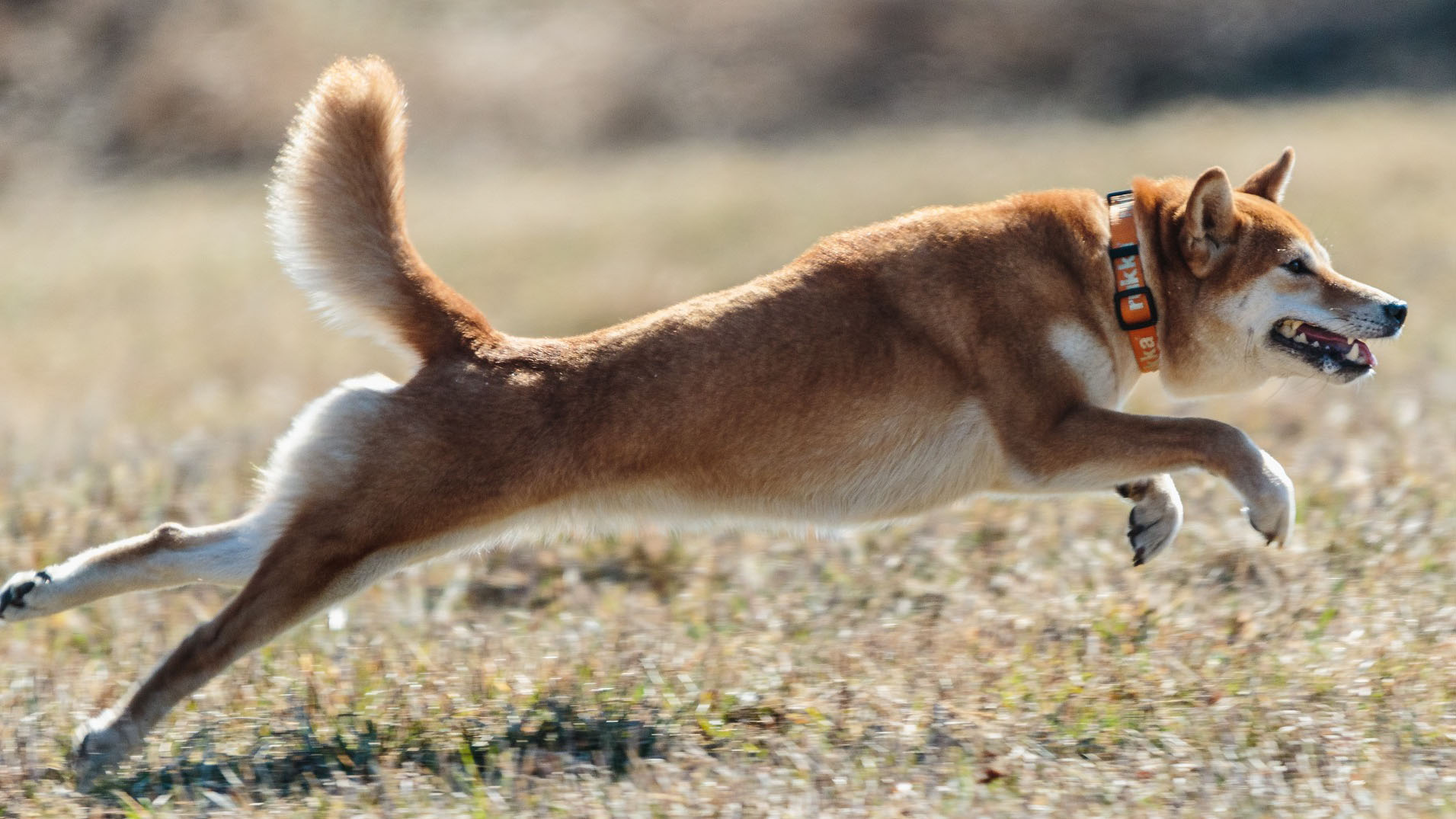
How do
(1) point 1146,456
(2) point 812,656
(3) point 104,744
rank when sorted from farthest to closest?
(2) point 812,656
(1) point 1146,456
(3) point 104,744

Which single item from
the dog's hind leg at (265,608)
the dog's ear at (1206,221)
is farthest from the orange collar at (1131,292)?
the dog's hind leg at (265,608)

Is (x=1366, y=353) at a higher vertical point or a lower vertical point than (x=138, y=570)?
higher

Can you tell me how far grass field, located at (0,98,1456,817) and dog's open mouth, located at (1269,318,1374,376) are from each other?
86 centimetres

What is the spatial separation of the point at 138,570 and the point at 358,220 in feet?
4.23

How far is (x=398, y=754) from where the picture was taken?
429 centimetres

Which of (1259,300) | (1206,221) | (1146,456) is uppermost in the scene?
(1206,221)

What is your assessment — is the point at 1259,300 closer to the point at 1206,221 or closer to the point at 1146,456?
the point at 1206,221

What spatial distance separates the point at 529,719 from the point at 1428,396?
5865mm

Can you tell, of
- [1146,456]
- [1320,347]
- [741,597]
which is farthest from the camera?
[741,597]

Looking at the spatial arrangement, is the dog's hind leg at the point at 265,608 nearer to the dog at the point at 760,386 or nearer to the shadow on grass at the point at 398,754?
the dog at the point at 760,386

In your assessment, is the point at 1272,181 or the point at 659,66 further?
the point at 659,66

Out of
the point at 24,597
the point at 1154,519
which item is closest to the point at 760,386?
the point at 1154,519

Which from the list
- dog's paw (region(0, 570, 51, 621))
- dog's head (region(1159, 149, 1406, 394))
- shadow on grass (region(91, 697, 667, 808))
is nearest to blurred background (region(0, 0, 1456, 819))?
shadow on grass (region(91, 697, 667, 808))

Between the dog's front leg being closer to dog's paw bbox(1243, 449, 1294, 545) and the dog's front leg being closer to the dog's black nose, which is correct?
dog's paw bbox(1243, 449, 1294, 545)
